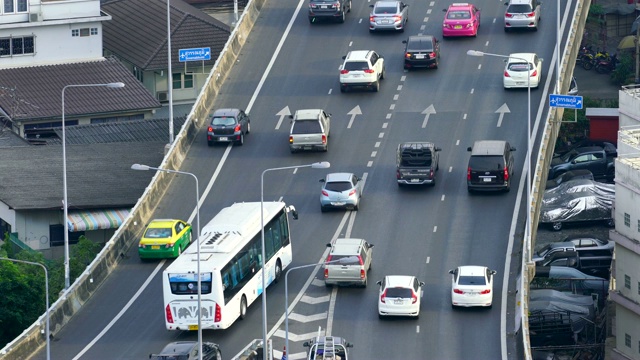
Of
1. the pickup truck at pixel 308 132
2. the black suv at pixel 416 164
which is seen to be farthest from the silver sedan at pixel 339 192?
the pickup truck at pixel 308 132

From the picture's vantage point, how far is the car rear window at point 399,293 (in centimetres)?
8419

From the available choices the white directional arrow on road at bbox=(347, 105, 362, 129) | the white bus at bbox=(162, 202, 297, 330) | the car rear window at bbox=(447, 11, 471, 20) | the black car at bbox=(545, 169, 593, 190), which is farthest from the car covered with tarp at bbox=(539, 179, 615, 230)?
the white bus at bbox=(162, 202, 297, 330)

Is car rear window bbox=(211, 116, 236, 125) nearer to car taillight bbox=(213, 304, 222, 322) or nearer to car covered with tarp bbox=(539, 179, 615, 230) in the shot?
car covered with tarp bbox=(539, 179, 615, 230)

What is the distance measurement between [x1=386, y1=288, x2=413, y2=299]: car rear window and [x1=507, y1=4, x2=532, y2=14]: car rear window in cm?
3395

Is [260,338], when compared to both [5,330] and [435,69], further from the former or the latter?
[435,69]

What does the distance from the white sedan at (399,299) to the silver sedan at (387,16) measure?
33473 mm

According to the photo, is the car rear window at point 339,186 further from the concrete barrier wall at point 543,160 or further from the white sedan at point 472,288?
the white sedan at point 472,288

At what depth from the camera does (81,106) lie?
12281 centimetres

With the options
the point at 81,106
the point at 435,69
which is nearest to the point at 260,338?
the point at 435,69

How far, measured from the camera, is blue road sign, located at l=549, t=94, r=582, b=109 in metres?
95.1

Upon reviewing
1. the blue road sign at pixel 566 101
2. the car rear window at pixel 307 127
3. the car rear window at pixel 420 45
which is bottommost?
the car rear window at pixel 307 127

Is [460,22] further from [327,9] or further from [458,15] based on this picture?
[327,9]

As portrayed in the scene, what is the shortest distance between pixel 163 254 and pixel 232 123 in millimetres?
13977

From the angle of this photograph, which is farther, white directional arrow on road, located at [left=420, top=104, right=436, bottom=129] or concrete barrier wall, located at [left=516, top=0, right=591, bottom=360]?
white directional arrow on road, located at [left=420, top=104, right=436, bottom=129]
